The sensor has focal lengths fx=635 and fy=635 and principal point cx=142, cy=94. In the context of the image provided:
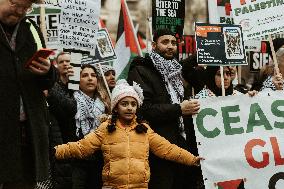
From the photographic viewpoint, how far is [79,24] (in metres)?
6.37

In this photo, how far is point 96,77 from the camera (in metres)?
6.59

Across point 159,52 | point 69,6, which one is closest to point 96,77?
point 69,6

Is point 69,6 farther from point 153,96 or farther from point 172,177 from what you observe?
point 172,177

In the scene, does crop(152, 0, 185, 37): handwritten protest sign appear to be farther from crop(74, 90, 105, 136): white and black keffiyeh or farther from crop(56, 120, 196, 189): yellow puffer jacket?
crop(56, 120, 196, 189): yellow puffer jacket

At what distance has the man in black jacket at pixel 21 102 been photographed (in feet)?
10.3

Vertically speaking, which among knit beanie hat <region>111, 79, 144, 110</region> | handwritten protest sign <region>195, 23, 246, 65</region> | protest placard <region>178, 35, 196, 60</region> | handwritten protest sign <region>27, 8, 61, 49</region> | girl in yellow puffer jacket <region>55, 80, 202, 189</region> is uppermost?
handwritten protest sign <region>27, 8, 61, 49</region>

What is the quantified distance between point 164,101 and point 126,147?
1.98 feet

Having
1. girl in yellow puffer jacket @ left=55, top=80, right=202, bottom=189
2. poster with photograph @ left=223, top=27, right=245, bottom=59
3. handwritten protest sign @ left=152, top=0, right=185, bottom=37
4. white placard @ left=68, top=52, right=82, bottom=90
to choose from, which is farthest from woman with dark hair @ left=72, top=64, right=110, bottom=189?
poster with photograph @ left=223, top=27, right=245, bottom=59

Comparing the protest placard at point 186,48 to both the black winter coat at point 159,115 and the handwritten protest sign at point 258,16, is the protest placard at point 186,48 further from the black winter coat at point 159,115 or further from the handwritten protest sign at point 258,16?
the black winter coat at point 159,115

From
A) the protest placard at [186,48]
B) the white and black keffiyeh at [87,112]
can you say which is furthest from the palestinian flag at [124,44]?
the white and black keffiyeh at [87,112]

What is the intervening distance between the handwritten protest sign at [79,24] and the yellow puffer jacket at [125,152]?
135 cm

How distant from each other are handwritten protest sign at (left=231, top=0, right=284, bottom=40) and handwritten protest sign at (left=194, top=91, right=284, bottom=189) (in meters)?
0.87

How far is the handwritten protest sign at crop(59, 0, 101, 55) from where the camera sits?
628cm

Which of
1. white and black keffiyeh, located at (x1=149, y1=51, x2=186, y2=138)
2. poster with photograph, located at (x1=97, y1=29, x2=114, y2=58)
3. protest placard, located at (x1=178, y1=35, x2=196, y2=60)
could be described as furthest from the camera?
protest placard, located at (x1=178, y1=35, x2=196, y2=60)
